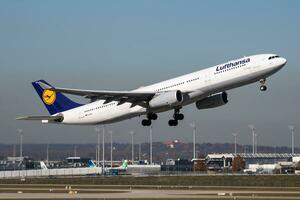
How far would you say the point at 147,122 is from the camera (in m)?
79.5

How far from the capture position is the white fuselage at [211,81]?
220 ft

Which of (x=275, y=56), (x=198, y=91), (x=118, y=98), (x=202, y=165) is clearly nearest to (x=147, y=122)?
(x=118, y=98)

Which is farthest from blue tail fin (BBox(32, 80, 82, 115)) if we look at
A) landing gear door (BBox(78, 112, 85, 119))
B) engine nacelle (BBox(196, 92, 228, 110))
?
engine nacelle (BBox(196, 92, 228, 110))

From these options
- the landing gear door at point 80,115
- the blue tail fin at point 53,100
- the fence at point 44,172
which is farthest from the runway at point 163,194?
the fence at point 44,172

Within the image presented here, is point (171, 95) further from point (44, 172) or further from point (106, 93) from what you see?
point (44, 172)

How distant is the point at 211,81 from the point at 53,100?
2634cm

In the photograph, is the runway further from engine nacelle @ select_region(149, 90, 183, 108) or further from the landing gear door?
the landing gear door

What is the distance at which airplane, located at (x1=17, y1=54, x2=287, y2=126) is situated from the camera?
67.4 metres

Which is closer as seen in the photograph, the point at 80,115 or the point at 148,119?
the point at 148,119

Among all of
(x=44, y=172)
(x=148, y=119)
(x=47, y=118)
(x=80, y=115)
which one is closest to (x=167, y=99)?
(x=148, y=119)

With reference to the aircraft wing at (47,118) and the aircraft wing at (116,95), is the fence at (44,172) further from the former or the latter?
the aircraft wing at (116,95)

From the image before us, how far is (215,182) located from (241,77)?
2653cm

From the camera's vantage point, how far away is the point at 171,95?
231ft

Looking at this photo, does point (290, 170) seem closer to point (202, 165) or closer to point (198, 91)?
point (202, 165)
